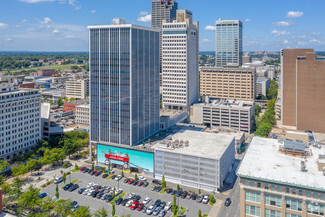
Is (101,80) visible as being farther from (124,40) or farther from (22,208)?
(22,208)

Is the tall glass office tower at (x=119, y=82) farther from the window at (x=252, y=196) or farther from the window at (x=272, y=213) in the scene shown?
the window at (x=272, y=213)

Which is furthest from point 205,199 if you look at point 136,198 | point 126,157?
point 126,157

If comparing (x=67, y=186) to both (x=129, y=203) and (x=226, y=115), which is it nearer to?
(x=129, y=203)

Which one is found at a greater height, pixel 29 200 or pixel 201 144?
pixel 201 144

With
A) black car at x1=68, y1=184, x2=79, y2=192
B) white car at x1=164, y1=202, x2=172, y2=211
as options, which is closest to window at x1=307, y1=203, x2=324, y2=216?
white car at x1=164, y1=202, x2=172, y2=211

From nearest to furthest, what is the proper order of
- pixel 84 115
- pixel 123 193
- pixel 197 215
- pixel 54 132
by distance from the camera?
pixel 197 215 → pixel 123 193 → pixel 54 132 → pixel 84 115

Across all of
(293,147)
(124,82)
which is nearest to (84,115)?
(124,82)
